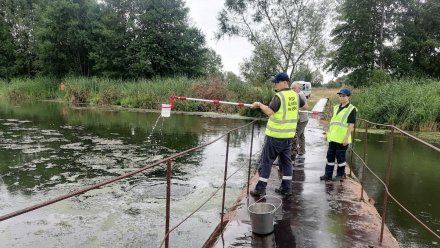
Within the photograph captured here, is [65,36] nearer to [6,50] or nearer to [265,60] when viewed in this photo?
[6,50]

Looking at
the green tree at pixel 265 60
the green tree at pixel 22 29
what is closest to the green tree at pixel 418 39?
the green tree at pixel 265 60

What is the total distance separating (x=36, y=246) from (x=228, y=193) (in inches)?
146

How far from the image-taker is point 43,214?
6.20 meters

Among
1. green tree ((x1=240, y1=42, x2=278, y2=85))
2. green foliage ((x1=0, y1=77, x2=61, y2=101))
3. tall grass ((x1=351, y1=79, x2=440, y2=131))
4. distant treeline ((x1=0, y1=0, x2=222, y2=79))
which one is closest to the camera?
tall grass ((x1=351, y1=79, x2=440, y2=131))

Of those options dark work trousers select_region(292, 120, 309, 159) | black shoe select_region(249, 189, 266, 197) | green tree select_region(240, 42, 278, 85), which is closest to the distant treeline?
green tree select_region(240, 42, 278, 85)

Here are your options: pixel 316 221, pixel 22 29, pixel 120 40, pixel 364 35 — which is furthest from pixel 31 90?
pixel 316 221

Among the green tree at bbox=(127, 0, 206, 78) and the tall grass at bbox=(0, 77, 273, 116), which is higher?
the green tree at bbox=(127, 0, 206, 78)

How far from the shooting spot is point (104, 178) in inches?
321

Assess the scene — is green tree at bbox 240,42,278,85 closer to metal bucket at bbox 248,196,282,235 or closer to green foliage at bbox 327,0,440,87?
green foliage at bbox 327,0,440,87

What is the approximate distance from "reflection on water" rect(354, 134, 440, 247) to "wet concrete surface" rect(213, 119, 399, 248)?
1084mm

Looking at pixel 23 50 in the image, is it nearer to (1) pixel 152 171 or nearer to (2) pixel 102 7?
(2) pixel 102 7

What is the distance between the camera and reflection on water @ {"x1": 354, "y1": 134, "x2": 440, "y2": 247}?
6.21m

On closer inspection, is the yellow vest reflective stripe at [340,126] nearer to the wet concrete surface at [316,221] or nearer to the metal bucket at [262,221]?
the wet concrete surface at [316,221]

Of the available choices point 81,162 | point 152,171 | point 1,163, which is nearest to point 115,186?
point 152,171
